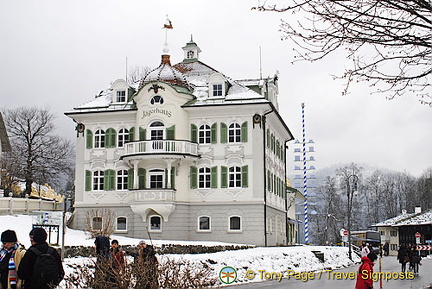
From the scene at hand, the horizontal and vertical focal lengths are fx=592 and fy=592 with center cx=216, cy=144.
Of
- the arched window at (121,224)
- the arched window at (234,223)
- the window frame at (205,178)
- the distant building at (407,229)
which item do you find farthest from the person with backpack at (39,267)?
the distant building at (407,229)

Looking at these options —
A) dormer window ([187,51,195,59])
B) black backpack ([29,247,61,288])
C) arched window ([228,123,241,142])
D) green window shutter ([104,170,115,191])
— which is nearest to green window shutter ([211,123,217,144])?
arched window ([228,123,241,142])

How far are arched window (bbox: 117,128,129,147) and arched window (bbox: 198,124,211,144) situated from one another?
229 inches

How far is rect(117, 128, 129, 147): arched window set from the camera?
45.7 meters

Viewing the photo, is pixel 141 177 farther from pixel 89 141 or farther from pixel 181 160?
pixel 89 141

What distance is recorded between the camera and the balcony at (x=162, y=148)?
42125 mm

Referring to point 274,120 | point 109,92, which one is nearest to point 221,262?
point 274,120

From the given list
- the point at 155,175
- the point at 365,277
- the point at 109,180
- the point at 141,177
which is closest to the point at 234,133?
the point at 155,175

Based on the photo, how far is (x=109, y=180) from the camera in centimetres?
4538

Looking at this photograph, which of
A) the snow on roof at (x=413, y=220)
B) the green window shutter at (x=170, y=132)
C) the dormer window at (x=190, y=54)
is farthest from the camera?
the snow on roof at (x=413, y=220)

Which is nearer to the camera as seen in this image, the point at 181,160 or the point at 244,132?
the point at 181,160

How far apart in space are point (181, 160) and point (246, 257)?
14.6m

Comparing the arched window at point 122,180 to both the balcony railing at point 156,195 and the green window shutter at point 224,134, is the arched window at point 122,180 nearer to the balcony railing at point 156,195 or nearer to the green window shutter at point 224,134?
the balcony railing at point 156,195

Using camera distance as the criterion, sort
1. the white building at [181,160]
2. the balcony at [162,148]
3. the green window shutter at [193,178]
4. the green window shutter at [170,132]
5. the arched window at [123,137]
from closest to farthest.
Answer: the balcony at [162,148] → the white building at [181,160] → the green window shutter at [170,132] → the green window shutter at [193,178] → the arched window at [123,137]

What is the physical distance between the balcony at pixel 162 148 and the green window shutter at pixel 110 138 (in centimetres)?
346
